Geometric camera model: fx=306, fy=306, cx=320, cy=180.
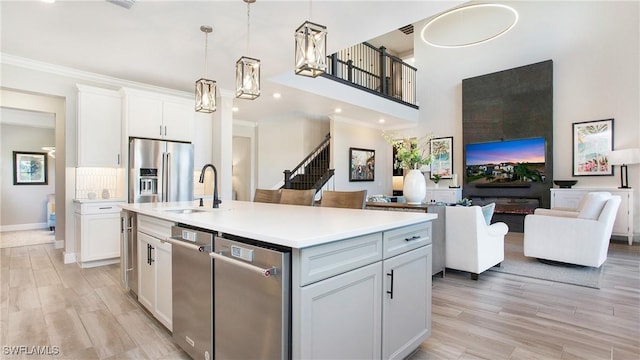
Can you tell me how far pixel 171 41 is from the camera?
3.46 meters

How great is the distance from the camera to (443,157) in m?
8.30

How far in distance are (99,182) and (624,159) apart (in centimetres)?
858

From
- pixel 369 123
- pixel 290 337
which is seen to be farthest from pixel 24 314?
pixel 369 123

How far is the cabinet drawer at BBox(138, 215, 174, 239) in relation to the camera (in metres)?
2.16

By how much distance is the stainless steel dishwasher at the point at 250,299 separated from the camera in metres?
1.25

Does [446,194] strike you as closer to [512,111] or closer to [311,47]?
[512,111]

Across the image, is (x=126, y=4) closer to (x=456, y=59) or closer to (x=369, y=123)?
(x=369, y=123)

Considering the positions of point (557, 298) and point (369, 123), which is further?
point (369, 123)

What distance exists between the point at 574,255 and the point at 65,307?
5.56 meters

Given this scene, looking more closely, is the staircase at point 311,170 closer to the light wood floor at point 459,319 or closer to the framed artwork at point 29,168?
the light wood floor at point 459,319

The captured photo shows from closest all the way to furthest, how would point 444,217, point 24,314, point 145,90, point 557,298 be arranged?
point 24,314
point 557,298
point 444,217
point 145,90

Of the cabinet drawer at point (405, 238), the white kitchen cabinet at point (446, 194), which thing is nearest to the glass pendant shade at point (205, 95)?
the cabinet drawer at point (405, 238)

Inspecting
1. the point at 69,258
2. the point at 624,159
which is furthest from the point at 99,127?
the point at 624,159

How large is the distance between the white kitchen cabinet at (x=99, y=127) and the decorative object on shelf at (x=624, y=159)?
810 centimetres
